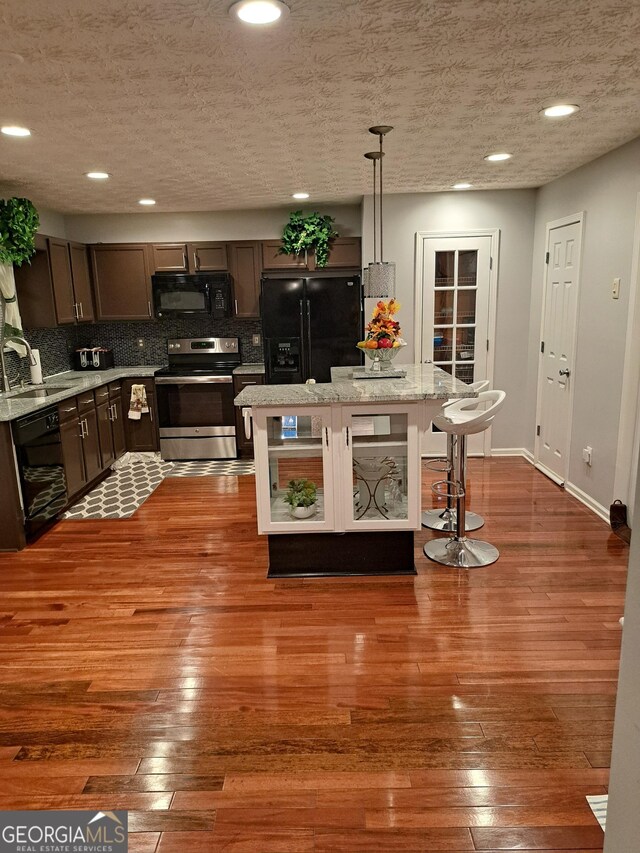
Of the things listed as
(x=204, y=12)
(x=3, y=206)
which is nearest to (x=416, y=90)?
(x=204, y=12)

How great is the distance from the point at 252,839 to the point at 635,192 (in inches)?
153

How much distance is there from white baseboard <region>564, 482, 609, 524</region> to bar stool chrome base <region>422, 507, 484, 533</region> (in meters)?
0.83

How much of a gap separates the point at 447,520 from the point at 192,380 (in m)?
2.97

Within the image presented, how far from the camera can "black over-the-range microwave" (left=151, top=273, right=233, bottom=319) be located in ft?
18.8

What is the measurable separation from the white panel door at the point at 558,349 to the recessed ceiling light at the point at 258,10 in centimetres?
328

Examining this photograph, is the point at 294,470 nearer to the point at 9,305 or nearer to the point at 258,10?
the point at 258,10

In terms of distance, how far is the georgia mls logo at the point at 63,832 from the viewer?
169 centimetres

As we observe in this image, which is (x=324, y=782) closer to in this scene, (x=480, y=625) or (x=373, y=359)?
(x=480, y=625)

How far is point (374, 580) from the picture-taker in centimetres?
329

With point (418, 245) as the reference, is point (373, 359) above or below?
below

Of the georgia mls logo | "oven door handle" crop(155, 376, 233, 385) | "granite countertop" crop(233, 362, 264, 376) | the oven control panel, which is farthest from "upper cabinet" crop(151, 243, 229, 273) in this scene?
Answer: the georgia mls logo

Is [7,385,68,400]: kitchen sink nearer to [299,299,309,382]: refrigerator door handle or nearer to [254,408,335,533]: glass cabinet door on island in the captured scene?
[299,299,309,382]: refrigerator door handle

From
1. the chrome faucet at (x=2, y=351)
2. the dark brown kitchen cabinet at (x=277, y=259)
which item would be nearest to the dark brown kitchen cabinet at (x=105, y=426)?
the chrome faucet at (x=2, y=351)

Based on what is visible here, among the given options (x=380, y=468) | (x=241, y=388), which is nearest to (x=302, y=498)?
(x=380, y=468)
